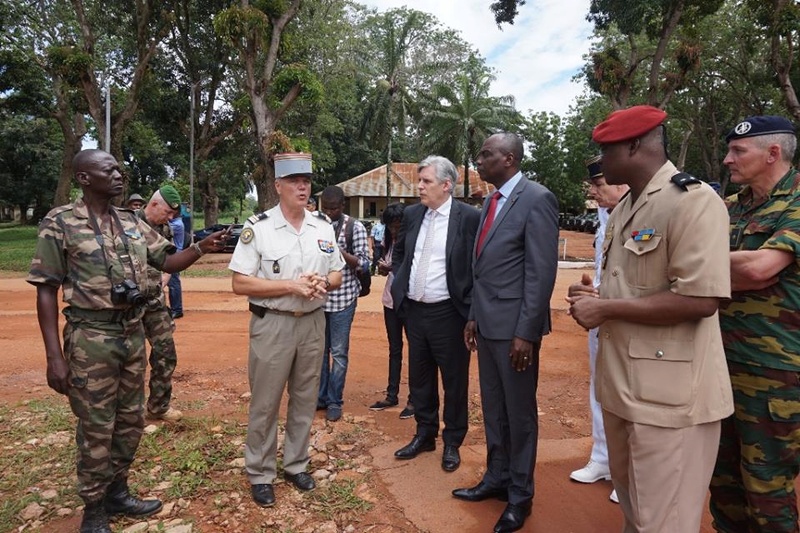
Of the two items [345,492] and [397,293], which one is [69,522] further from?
[397,293]

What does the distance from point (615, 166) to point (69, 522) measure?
340 cm

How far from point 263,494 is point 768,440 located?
2.61 metres

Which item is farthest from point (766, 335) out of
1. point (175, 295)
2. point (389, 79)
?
point (389, 79)

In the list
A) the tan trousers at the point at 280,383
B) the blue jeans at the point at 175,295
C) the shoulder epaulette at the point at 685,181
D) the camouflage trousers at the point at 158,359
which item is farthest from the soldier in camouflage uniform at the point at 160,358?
the blue jeans at the point at 175,295

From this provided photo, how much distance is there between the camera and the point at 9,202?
3831cm

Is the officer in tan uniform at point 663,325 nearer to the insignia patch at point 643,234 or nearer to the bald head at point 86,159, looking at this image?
the insignia patch at point 643,234

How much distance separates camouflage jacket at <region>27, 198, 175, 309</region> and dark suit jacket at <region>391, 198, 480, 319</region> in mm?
1720

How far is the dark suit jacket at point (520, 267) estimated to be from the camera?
2832 millimetres

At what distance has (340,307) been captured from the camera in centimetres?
455

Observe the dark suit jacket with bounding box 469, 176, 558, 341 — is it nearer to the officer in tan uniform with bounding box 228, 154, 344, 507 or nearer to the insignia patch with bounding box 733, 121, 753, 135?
the insignia patch with bounding box 733, 121, 753, 135

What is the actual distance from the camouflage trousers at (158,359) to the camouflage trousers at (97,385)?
1.40 meters

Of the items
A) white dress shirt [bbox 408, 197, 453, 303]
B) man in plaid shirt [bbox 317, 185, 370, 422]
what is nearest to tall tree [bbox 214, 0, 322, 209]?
man in plaid shirt [bbox 317, 185, 370, 422]

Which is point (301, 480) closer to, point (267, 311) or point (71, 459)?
point (267, 311)

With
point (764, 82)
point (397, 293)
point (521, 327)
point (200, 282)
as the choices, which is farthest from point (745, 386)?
point (764, 82)
